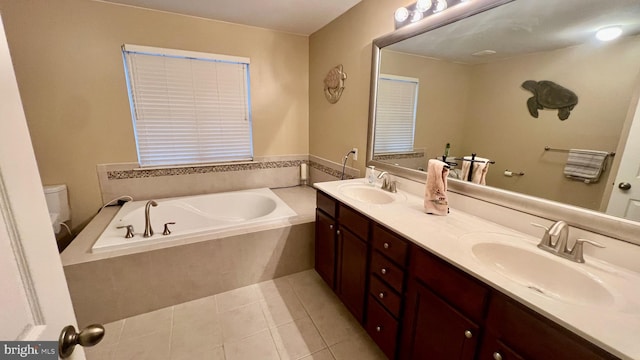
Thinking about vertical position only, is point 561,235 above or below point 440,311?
above

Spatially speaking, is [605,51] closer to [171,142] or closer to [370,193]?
[370,193]

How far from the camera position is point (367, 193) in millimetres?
2027

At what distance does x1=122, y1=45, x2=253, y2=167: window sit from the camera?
2482 millimetres

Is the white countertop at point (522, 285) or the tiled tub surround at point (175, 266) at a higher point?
the white countertop at point (522, 285)

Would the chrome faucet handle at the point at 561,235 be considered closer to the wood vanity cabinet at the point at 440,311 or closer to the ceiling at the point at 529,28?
the wood vanity cabinet at the point at 440,311

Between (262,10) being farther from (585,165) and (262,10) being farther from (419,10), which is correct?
(585,165)

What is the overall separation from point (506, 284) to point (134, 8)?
3.29 metres

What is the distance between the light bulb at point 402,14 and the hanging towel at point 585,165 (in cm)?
125

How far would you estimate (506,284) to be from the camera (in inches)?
33.7

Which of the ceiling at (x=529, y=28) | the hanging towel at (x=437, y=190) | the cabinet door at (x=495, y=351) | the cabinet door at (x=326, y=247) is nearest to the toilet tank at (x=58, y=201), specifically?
the cabinet door at (x=326, y=247)

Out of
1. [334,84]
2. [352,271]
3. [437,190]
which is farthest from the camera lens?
[334,84]

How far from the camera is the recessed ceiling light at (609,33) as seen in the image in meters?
0.96

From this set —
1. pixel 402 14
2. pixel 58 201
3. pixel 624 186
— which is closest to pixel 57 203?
pixel 58 201

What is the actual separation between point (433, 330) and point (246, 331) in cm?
123
